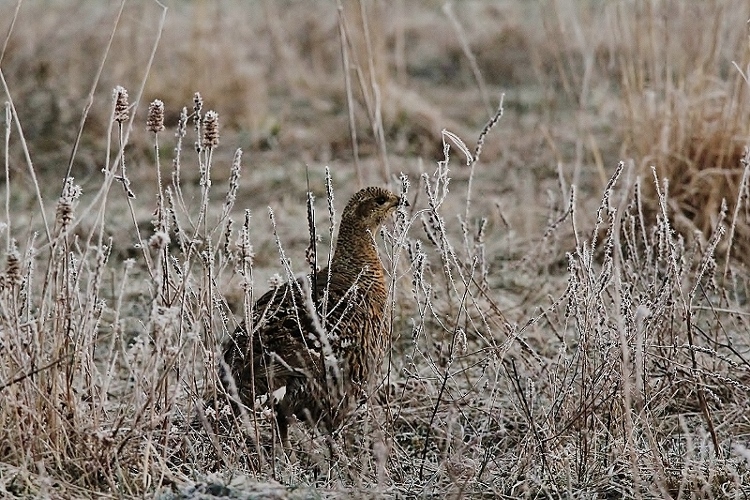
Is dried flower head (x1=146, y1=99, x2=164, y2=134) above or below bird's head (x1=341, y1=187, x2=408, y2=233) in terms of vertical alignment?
above

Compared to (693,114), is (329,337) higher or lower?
lower

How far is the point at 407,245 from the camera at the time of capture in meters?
3.36

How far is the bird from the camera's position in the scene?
3.40 meters

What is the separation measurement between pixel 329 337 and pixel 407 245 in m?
0.37

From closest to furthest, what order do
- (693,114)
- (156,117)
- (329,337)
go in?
1. (156,117)
2. (329,337)
3. (693,114)

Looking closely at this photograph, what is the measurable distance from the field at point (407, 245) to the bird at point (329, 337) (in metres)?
0.10

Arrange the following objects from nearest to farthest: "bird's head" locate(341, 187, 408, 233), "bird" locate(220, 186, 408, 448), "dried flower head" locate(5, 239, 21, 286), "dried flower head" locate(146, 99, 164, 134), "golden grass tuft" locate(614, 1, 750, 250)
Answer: "dried flower head" locate(5, 239, 21, 286) < "dried flower head" locate(146, 99, 164, 134) < "bird" locate(220, 186, 408, 448) < "bird's head" locate(341, 187, 408, 233) < "golden grass tuft" locate(614, 1, 750, 250)

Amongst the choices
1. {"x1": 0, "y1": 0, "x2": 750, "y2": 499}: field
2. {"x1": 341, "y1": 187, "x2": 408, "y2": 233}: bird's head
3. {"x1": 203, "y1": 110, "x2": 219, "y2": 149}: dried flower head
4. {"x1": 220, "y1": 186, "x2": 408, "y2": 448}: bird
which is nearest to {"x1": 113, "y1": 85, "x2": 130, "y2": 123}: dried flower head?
{"x1": 0, "y1": 0, "x2": 750, "y2": 499}: field

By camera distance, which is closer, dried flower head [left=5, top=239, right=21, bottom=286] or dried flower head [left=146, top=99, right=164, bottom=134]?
dried flower head [left=5, top=239, right=21, bottom=286]

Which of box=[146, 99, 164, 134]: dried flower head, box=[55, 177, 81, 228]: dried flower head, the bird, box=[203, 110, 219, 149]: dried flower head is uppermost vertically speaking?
box=[146, 99, 164, 134]: dried flower head

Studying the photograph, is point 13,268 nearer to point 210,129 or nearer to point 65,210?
point 65,210

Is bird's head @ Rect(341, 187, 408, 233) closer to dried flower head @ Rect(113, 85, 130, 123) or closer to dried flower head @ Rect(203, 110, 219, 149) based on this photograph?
dried flower head @ Rect(203, 110, 219, 149)

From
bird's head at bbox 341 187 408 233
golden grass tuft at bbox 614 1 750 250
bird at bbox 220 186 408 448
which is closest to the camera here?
bird at bbox 220 186 408 448

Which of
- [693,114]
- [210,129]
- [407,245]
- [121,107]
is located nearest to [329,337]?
[407,245]
